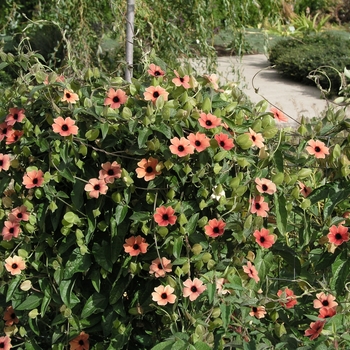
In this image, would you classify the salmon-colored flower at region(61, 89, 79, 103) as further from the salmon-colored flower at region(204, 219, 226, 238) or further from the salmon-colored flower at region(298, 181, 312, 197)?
the salmon-colored flower at region(298, 181, 312, 197)

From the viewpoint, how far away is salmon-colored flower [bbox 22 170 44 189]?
163 centimetres

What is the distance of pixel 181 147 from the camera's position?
154cm

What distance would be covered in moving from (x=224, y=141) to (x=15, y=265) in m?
0.66

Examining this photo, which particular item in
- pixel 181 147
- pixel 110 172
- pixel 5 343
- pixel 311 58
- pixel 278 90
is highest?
pixel 181 147

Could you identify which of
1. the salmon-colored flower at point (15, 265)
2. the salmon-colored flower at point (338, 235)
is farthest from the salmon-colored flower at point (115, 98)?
the salmon-colored flower at point (338, 235)

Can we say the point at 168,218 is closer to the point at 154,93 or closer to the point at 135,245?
the point at 135,245

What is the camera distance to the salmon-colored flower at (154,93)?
1.63 m

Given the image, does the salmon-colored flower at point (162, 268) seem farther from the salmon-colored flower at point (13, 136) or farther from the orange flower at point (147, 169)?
the salmon-colored flower at point (13, 136)

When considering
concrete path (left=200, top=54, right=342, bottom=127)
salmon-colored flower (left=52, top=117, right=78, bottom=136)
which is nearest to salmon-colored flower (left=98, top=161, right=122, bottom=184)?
salmon-colored flower (left=52, top=117, right=78, bottom=136)

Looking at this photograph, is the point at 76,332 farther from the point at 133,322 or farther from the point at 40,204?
the point at 40,204

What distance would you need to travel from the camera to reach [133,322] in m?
1.82

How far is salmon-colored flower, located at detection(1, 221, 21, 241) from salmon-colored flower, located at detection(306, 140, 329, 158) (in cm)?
80

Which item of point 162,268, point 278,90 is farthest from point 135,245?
point 278,90

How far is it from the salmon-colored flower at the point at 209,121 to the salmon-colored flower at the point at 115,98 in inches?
8.7
